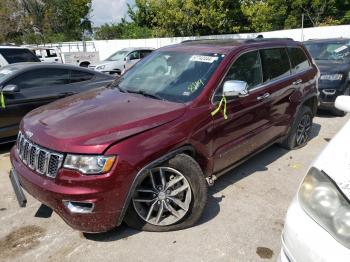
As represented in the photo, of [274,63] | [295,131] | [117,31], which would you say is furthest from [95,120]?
[117,31]

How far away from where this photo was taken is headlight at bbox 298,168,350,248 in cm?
175

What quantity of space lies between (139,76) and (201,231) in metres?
2.04

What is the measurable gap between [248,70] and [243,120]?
0.64 metres

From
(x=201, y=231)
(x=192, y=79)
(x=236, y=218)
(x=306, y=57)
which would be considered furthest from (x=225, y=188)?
(x=306, y=57)

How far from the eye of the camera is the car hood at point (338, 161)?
6.08ft

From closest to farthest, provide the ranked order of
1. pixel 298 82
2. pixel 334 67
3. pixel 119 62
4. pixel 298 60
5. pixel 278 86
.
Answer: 1. pixel 278 86
2. pixel 298 82
3. pixel 298 60
4. pixel 334 67
5. pixel 119 62

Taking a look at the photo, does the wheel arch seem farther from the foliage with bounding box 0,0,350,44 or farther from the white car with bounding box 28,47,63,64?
the foliage with bounding box 0,0,350,44

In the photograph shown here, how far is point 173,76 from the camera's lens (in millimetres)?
4004

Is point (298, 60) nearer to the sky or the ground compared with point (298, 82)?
nearer to the sky

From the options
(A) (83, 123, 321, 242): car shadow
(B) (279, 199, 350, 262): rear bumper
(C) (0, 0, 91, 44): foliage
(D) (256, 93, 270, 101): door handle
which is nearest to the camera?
(B) (279, 199, 350, 262): rear bumper

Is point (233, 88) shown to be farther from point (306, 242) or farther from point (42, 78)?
point (42, 78)

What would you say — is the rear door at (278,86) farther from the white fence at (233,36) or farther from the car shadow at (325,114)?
the white fence at (233,36)

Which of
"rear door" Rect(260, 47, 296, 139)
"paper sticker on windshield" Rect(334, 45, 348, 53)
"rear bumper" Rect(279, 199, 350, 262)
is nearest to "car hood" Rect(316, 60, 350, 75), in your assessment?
"paper sticker on windshield" Rect(334, 45, 348, 53)

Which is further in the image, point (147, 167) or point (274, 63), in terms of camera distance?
point (274, 63)
